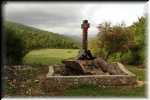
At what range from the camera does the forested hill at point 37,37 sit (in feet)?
28.6

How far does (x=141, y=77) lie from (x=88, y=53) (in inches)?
18.6

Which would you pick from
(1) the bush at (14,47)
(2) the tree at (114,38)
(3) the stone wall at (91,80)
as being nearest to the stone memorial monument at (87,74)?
(3) the stone wall at (91,80)

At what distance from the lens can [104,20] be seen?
8.80 metres

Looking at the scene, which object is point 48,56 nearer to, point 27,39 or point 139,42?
point 27,39

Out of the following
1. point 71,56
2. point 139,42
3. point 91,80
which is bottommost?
point 91,80

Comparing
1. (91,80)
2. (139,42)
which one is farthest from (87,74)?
(139,42)

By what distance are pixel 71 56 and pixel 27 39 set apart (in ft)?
1.27

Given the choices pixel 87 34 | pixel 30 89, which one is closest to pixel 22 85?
pixel 30 89

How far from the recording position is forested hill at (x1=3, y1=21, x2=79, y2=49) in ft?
28.6

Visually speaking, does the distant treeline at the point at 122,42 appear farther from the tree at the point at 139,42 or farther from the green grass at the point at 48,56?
the green grass at the point at 48,56

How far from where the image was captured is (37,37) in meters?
8.73

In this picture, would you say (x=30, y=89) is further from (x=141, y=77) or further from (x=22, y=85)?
(x=141, y=77)

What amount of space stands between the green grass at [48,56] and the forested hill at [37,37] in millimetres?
43

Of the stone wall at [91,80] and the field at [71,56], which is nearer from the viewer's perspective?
the field at [71,56]
